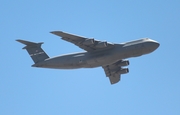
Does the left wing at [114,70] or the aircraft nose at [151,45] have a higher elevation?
the aircraft nose at [151,45]

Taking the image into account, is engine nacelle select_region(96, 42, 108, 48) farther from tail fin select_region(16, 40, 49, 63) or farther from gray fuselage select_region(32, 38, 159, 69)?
tail fin select_region(16, 40, 49, 63)

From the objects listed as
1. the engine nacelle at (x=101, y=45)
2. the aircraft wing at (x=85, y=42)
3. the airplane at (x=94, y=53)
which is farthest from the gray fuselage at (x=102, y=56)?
the engine nacelle at (x=101, y=45)

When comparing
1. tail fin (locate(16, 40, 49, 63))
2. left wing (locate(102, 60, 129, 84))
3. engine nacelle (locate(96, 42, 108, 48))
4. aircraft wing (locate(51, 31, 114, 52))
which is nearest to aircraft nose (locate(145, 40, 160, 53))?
aircraft wing (locate(51, 31, 114, 52))

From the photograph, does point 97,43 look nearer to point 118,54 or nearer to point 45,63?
point 118,54

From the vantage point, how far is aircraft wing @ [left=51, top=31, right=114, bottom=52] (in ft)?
103

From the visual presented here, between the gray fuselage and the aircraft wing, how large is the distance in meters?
0.39

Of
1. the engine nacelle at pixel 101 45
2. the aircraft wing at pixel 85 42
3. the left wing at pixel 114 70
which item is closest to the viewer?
the aircraft wing at pixel 85 42

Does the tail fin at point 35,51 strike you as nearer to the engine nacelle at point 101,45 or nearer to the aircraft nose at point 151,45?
the engine nacelle at point 101,45

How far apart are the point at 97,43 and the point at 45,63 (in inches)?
207

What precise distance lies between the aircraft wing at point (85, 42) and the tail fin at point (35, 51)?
3863mm

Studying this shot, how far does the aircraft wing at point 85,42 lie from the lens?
31.2 metres

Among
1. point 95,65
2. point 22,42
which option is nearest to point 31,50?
point 22,42

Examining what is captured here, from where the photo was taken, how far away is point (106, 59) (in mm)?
31641

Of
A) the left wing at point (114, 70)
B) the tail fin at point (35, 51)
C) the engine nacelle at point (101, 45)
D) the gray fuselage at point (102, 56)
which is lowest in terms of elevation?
the left wing at point (114, 70)
